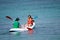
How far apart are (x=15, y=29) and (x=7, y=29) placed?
3.55 feet

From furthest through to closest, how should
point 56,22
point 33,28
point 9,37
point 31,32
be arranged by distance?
1. point 56,22
2. point 33,28
3. point 31,32
4. point 9,37

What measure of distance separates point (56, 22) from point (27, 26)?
7.24 ft

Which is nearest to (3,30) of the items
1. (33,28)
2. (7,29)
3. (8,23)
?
(7,29)


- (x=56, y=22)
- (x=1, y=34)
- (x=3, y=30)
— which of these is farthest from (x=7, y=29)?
(x=56, y=22)

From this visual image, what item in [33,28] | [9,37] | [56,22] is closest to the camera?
[9,37]

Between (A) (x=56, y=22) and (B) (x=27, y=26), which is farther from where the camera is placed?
(A) (x=56, y=22)

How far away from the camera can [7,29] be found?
14.3 metres

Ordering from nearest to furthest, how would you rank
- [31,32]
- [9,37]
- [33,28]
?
[9,37]
[31,32]
[33,28]

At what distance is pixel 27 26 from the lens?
1373 centimetres

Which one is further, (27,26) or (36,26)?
(36,26)

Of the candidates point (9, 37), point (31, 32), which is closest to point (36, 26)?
point (31, 32)

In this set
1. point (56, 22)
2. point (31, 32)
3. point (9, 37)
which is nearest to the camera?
point (9, 37)

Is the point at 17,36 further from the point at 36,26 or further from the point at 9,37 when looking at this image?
the point at 36,26

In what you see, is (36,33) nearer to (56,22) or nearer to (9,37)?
(9,37)
